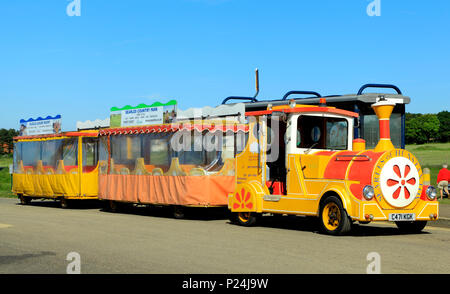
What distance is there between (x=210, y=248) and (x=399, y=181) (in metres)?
4.09

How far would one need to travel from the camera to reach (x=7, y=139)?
140 meters

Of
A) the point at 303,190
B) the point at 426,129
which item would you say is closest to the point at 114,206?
the point at 303,190

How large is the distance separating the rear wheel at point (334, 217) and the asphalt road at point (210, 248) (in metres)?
0.24

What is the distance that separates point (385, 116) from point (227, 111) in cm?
511

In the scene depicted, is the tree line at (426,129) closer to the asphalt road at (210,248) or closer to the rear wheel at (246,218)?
the asphalt road at (210,248)

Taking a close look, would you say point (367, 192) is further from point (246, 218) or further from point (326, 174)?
point (246, 218)

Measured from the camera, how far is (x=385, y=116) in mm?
12609

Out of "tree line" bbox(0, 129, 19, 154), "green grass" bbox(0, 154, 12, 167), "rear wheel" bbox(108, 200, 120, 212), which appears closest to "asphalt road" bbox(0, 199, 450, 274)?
"rear wheel" bbox(108, 200, 120, 212)

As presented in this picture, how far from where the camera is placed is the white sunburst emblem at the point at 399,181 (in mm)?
12070

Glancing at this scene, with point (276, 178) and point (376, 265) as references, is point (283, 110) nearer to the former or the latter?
point (276, 178)

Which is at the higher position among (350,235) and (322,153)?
(322,153)

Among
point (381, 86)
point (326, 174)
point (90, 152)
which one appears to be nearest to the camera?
point (326, 174)

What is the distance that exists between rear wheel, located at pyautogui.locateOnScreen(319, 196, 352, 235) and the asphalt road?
0.24m
